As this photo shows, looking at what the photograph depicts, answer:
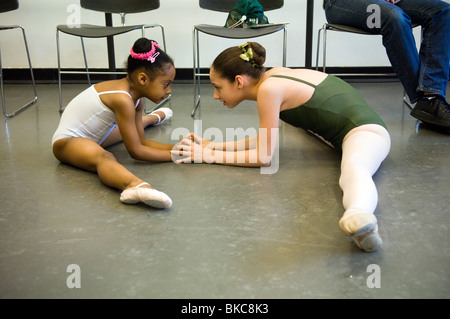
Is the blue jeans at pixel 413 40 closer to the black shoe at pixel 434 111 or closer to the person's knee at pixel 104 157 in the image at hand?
the black shoe at pixel 434 111

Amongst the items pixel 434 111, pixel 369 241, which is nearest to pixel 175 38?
pixel 434 111

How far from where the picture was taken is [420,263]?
131 centimetres

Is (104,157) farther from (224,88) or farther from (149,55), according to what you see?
(224,88)

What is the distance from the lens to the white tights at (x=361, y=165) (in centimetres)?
143

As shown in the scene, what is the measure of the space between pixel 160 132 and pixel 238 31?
70 centimetres

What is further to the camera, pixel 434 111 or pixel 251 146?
pixel 434 111

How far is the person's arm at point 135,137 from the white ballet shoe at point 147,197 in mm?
378

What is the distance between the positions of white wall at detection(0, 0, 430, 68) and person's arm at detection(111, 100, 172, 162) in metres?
1.72

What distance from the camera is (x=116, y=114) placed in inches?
79.2

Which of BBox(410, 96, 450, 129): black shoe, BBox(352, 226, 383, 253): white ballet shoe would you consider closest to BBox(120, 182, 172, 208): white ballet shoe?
BBox(352, 226, 383, 253): white ballet shoe

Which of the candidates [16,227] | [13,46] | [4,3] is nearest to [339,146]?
[16,227]

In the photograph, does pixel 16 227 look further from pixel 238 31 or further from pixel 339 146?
pixel 238 31

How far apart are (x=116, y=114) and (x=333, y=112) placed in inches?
33.6

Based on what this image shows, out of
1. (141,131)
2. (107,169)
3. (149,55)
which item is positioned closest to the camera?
(107,169)
